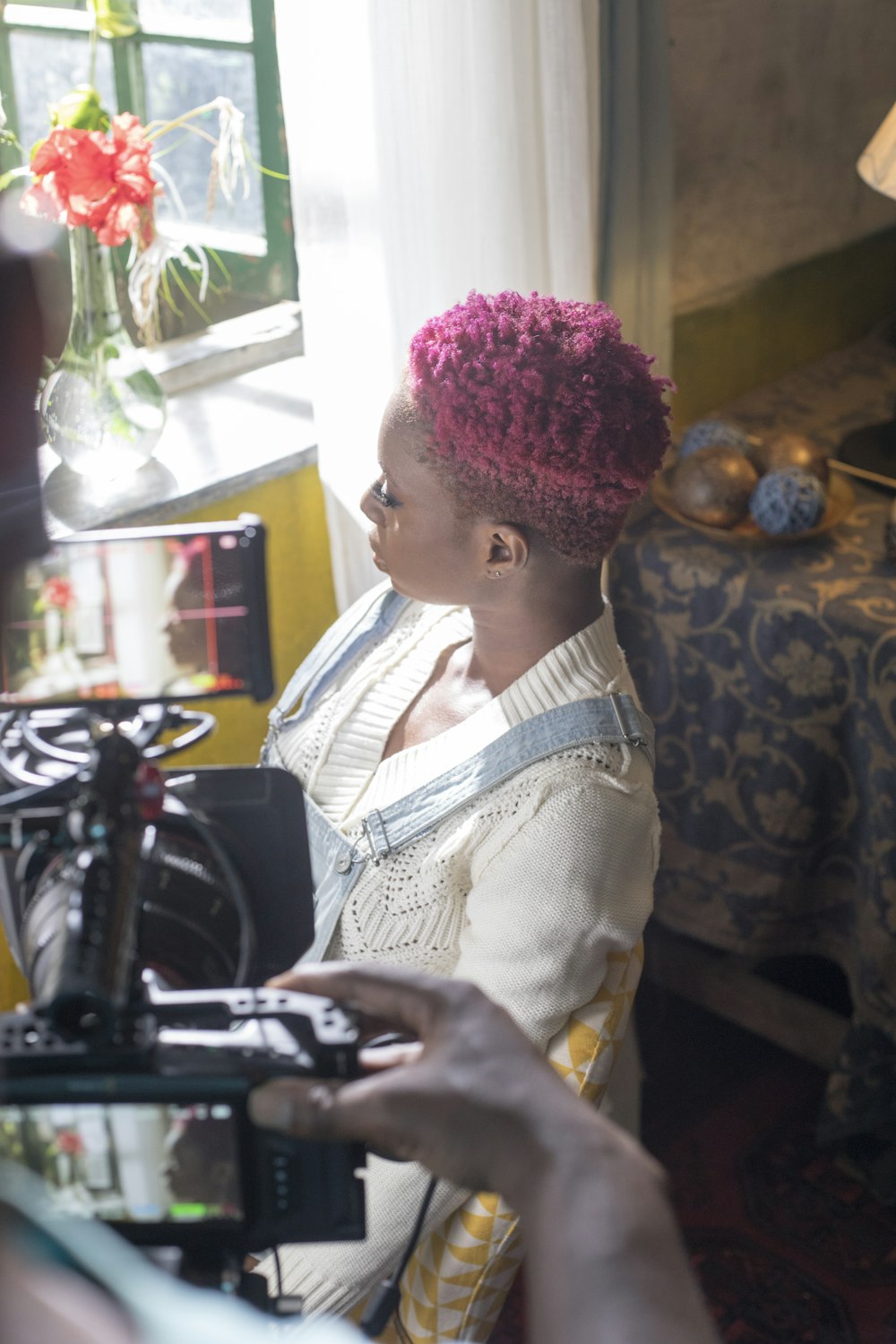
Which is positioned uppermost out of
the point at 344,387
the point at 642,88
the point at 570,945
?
the point at 642,88

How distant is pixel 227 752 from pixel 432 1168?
128cm

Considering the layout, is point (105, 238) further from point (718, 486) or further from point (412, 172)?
point (718, 486)

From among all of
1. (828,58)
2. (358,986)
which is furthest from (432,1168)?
(828,58)

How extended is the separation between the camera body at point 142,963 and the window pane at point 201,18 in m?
1.40

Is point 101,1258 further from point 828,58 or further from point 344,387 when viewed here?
point 828,58

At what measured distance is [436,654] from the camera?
1.28m

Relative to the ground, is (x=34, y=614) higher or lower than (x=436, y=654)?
higher

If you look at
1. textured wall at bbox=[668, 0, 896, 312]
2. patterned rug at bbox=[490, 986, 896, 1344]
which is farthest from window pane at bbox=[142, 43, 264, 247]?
patterned rug at bbox=[490, 986, 896, 1344]

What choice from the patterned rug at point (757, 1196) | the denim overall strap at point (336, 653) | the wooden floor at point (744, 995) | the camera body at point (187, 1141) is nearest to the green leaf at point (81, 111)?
the denim overall strap at point (336, 653)

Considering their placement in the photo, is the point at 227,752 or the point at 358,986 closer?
the point at 358,986

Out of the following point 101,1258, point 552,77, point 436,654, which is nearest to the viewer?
point 101,1258

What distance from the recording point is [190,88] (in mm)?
1810

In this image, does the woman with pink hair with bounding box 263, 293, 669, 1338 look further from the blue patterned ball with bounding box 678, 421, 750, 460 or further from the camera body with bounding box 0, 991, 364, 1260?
the blue patterned ball with bounding box 678, 421, 750, 460

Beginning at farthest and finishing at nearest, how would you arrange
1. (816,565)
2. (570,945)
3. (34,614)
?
(816,565)
(570,945)
(34,614)
